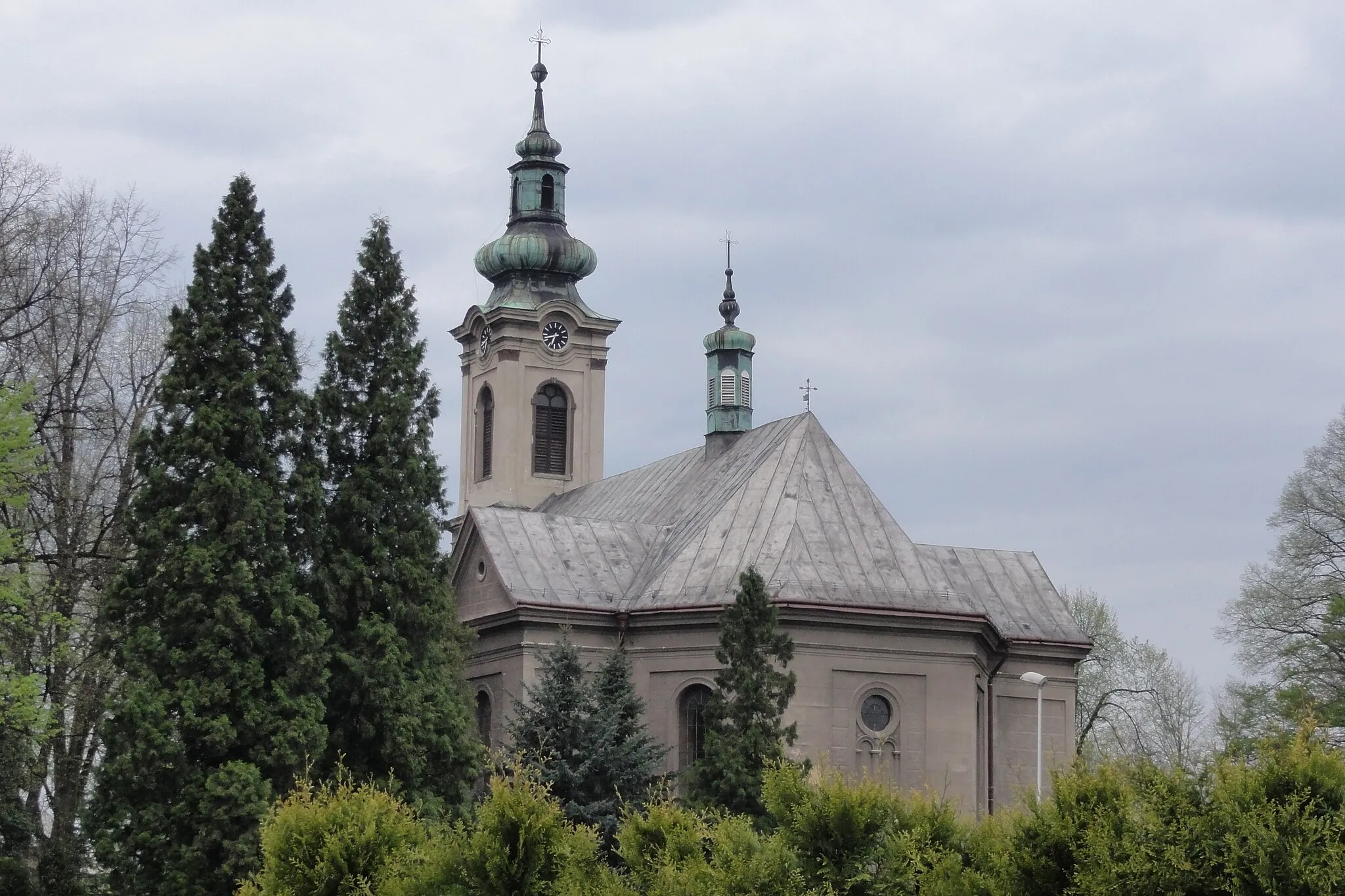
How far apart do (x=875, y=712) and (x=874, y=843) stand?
16294 millimetres

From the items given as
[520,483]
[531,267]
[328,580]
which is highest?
[531,267]

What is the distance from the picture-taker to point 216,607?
28.3 metres

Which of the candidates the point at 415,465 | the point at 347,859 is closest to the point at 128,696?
the point at 415,465

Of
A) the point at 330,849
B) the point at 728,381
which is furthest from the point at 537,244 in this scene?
the point at 330,849

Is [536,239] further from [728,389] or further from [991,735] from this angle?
[991,735]

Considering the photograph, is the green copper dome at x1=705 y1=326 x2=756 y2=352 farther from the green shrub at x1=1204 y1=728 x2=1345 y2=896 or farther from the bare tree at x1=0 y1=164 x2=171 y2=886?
the green shrub at x1=1204 y1=728 x2=1345 y2=896

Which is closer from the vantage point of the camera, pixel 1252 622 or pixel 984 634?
pixel 984 634

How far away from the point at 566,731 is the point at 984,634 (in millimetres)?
10021

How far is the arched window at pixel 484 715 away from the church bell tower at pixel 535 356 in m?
12.8

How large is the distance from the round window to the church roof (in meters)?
1.88

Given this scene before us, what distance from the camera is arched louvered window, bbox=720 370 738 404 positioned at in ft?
159

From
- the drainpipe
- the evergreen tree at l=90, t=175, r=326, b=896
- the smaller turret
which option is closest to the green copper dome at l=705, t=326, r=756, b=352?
the smaller turret

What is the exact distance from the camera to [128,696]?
28031 millimetres

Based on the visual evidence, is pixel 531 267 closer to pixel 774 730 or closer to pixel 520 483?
pixel 520 483
